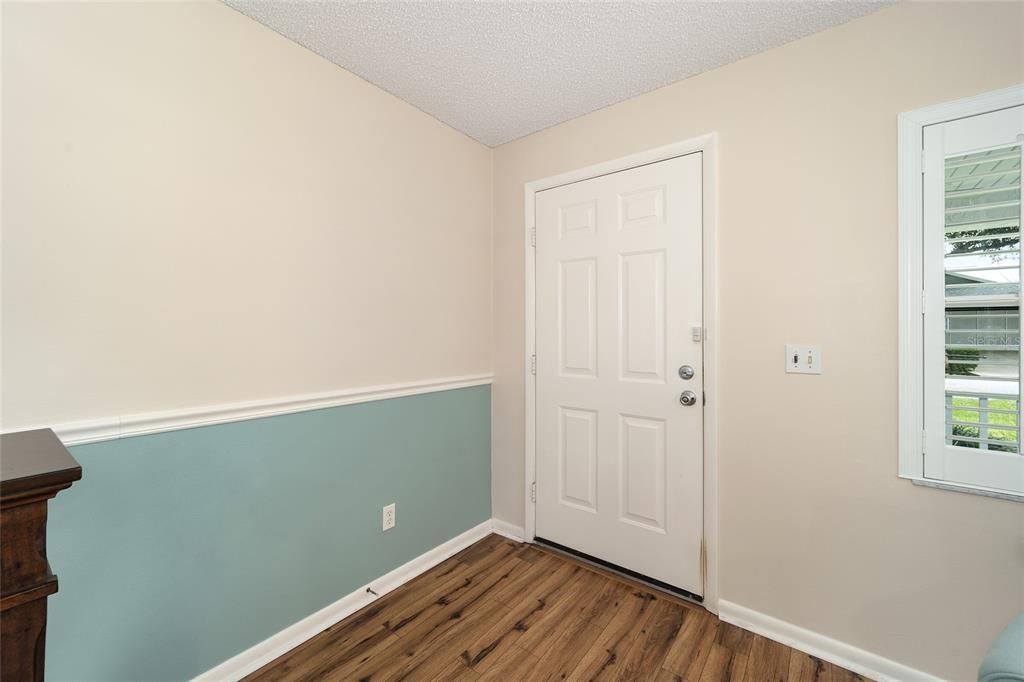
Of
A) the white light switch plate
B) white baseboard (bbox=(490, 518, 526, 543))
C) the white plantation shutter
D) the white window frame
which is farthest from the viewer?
white baseboard (bbox=(490, 518, 526, 543))

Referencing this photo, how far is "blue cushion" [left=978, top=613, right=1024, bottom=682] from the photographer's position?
2.19 feet

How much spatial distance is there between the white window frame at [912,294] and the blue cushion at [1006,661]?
882 mm

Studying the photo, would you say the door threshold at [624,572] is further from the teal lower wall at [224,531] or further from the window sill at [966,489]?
the window sill at [966,489]

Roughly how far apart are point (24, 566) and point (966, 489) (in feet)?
7.95

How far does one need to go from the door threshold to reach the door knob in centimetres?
87

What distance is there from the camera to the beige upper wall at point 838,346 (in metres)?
1.42

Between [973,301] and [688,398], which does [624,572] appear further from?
[973,301]

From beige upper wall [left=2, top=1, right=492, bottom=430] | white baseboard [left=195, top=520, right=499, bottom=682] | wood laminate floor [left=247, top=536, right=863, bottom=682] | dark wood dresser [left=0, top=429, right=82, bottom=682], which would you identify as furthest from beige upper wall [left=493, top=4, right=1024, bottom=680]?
dark wood dresser [left=0, top=429, right=82, bottom=682]

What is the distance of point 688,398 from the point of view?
1942mm

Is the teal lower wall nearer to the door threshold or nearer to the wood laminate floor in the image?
the wood laminate floor

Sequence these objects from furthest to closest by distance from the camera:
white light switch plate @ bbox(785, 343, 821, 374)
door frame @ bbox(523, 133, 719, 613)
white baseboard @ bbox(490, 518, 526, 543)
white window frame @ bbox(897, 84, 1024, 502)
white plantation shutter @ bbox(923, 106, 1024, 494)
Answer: white baseboard @ bbox(490, 518, 526, 543) < door frame @ bbox(523, 133, 719, 613) < white light switch plate @ bbox(785, 343, 821, 374) < white window frame @ bbox(897, 84, 1024, 502) < white plantation shutter @ bbox(923, 106, 1024, 494)

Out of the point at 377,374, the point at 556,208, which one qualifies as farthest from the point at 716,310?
the point at 377,374

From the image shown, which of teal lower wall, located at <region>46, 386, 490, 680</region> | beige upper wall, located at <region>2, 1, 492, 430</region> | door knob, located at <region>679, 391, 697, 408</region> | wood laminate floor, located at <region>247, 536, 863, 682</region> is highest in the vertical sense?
beige upper wall, located at <region>2, 1, 492, 430</region>

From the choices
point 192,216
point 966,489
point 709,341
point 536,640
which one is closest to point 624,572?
point 536,640
